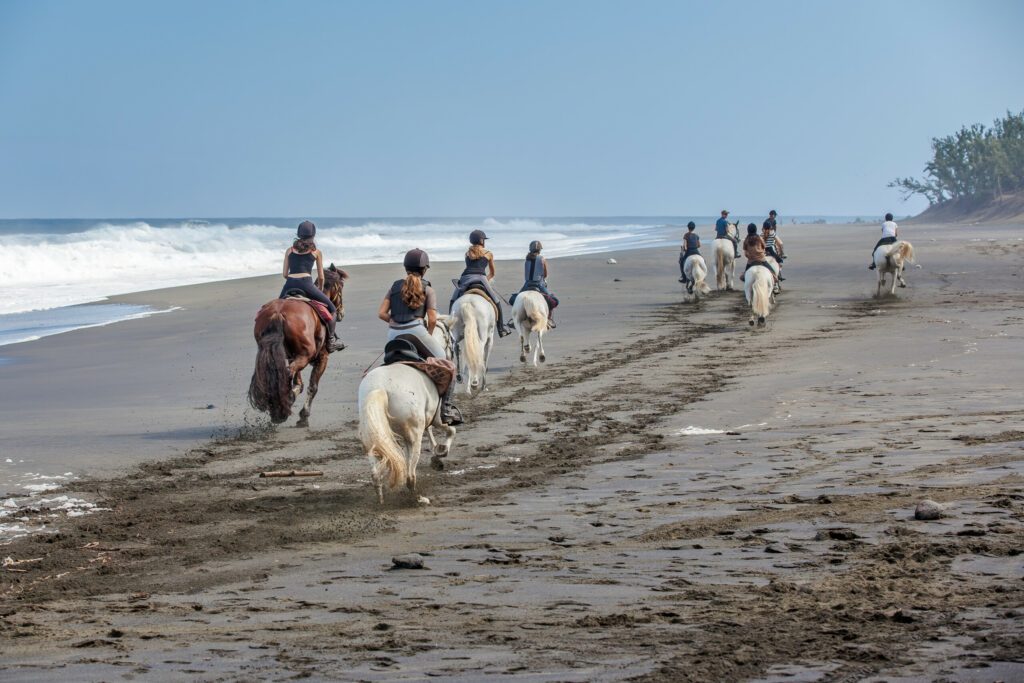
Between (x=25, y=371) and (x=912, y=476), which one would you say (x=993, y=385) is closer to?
(x=912, y=476)

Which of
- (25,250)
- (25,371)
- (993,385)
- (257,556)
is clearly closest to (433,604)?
(257,556)

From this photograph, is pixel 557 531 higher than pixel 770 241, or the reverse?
pixel 770 241

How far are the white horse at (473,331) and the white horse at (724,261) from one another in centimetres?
1403

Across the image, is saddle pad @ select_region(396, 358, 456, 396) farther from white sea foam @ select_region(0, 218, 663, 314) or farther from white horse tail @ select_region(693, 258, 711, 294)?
white sea foam @ select_region(0, 218, 663, 314)

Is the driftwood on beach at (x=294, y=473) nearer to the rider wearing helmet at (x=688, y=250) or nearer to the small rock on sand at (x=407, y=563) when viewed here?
the small rock on sand at (x=407, y=563)

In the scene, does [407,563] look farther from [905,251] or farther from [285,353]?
[905,251]

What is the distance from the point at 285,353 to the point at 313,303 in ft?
2.87

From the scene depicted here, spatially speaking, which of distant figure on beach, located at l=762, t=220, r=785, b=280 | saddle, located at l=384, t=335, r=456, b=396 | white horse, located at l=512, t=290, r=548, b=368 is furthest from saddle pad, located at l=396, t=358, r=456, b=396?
distant figure on beach, located at l=762, t=220, r=785, b=280

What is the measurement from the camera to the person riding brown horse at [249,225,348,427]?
10328 millimetres

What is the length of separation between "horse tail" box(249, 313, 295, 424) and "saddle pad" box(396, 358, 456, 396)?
2.59 meters

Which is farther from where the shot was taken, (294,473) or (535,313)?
(535,313)

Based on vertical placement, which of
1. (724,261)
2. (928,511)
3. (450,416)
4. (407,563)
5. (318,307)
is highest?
(724,261)

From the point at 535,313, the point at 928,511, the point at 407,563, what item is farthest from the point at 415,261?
the point at 535,313

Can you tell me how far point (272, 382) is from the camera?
1030cm
